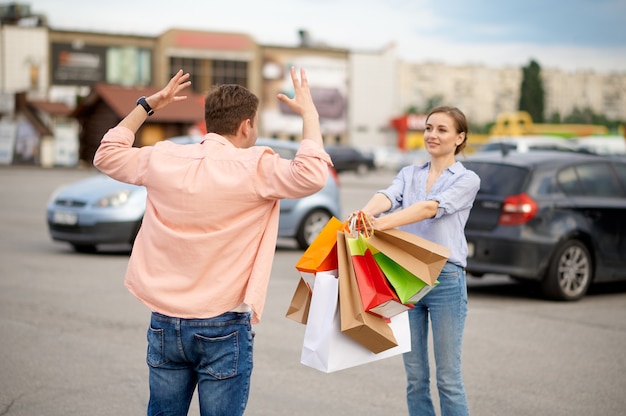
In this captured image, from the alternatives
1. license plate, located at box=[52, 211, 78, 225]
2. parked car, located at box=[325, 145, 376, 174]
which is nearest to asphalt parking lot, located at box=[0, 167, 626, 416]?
license plate, located at box=[52, 211, 78, 225]

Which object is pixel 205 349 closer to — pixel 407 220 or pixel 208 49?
pixel 407 220

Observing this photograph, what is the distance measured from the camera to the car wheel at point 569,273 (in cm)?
942

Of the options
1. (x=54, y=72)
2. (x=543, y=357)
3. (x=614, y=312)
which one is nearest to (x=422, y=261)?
(x=543, y=357)

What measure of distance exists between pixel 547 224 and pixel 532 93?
91787 millimetres

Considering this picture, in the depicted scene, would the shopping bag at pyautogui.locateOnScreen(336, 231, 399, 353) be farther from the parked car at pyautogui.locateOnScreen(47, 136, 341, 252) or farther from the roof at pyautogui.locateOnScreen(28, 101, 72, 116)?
the roof at pyautogui.locateOnScreen(28, 101, 72, 116)

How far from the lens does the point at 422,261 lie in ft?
12.1

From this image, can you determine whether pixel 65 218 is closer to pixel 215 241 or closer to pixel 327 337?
pixel 327 337

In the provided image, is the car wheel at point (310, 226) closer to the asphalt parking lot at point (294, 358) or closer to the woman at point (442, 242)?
the asphalt parking lot at point (294, 358)

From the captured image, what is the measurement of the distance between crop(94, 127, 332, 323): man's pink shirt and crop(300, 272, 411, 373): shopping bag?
43cm

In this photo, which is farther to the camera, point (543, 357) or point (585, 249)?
point (585, 249)

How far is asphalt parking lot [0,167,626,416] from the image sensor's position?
217 inches

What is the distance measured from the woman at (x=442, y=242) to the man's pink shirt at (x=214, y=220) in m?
1.09

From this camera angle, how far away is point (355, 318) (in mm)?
3465

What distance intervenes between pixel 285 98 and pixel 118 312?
5696 mm
